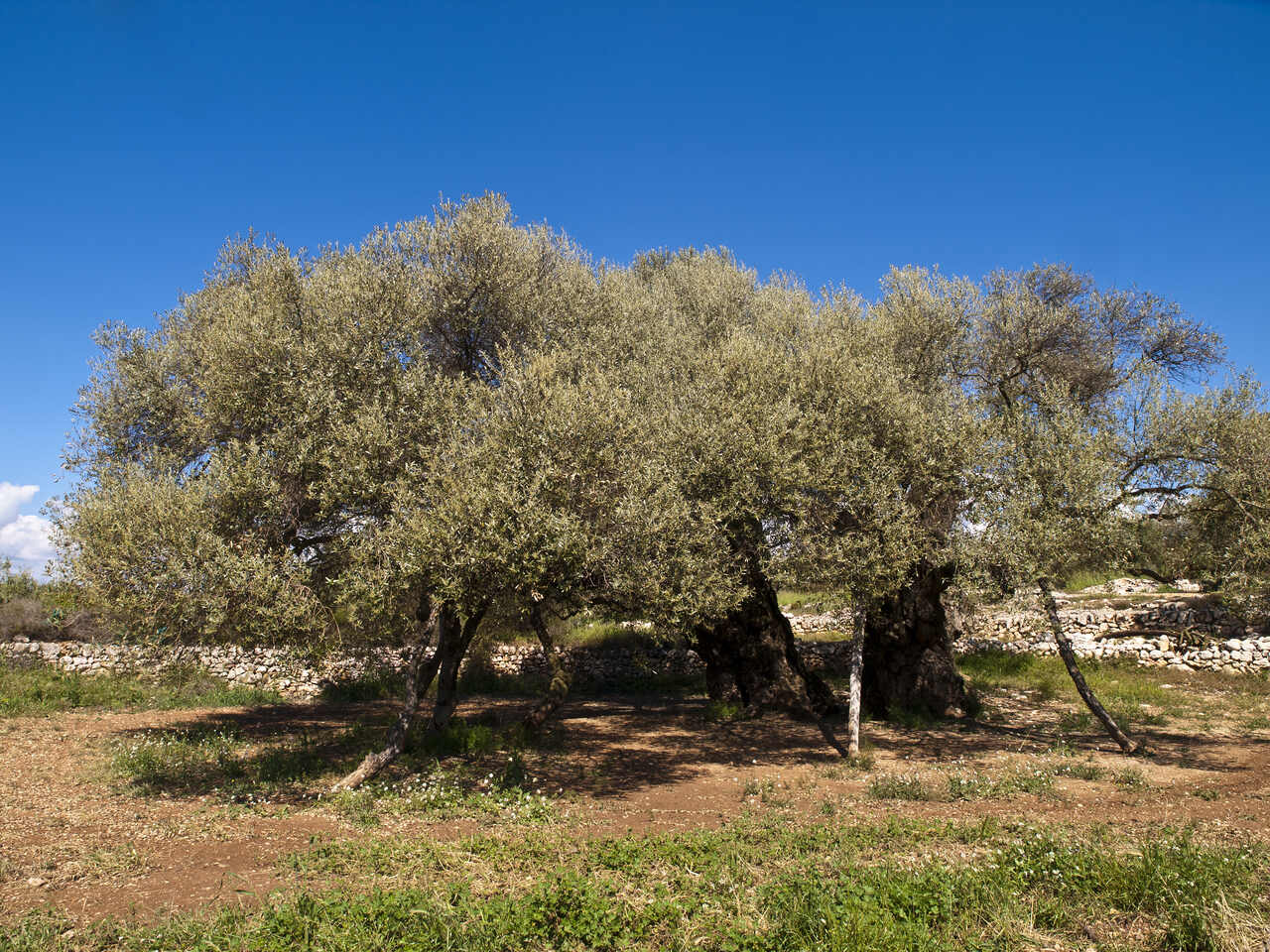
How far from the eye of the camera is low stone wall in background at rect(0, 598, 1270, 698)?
23.2m

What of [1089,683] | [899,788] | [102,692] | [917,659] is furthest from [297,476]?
[1089,683]

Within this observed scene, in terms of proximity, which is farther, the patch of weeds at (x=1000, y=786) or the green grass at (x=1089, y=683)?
the green grass at (x=1089, y=683)

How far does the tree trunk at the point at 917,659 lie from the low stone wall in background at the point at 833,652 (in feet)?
5.45

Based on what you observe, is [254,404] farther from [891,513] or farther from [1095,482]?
[1095,482]

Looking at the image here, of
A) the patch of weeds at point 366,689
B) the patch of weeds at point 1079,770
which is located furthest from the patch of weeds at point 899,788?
the patch of weeds at point 366,689

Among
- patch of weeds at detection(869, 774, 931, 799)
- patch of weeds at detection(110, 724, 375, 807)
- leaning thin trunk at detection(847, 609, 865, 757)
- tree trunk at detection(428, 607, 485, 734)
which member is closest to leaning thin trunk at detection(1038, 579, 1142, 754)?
leaning thin trunk at detection(847, 609, 865, 757)

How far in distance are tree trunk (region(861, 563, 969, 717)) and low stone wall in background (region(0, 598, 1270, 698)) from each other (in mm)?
1661

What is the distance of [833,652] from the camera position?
2648 cm

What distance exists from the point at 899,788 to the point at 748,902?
582cm

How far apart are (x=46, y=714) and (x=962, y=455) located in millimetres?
23262

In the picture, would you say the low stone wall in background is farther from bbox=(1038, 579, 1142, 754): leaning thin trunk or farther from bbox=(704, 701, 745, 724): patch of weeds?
bbox=(1038, 579, 1142, 754): leaning thin trunk

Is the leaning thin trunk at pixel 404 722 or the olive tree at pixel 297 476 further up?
the olive tree at pixel 297 476

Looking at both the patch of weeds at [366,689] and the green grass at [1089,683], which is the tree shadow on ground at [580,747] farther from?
the patch of weeds at [366,689]

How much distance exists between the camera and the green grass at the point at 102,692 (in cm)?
1986
